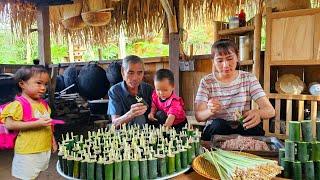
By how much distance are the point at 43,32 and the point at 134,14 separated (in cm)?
144

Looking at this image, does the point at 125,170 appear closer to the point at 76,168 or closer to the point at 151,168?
the point at 151,168

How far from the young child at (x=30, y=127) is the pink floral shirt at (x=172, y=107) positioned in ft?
2.93

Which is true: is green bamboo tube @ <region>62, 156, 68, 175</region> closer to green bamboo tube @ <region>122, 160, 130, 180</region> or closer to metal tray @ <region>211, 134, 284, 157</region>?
green bamboo tube @ <region>122, 160, 130, 180</region>

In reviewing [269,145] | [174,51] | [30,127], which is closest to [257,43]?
[174,51]

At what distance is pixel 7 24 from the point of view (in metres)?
4.71

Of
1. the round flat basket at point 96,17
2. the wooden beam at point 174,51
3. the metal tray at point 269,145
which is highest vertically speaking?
the round flat basket at point 96,17

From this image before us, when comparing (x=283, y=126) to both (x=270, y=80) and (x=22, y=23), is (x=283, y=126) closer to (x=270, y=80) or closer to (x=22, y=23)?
(x=270, y=80)

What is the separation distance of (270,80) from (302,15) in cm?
78

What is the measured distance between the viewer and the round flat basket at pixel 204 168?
41.6 inches

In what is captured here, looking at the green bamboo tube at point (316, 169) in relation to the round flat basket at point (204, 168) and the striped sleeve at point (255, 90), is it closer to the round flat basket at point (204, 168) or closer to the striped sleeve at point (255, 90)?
the round flat basket at point (204, 168)

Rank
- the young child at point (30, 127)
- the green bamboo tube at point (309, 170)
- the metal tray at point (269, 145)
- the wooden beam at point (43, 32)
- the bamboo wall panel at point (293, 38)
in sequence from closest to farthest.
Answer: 1. the green bamboo tube at point (309, 170)
2. the metal tray at point (269, 145)
3. the young child at point (30, 127)
4. the bamboo wall panel at point (293, 38)
5. the wooden beam at point (43, 32)

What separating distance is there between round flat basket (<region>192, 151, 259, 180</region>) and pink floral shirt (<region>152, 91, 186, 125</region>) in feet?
3.62

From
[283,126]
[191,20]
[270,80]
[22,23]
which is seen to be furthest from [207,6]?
[22,23]

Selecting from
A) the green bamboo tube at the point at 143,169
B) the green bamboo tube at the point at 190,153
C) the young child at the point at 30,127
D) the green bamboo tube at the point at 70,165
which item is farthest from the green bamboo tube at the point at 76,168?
the young child at the point at 30,127
